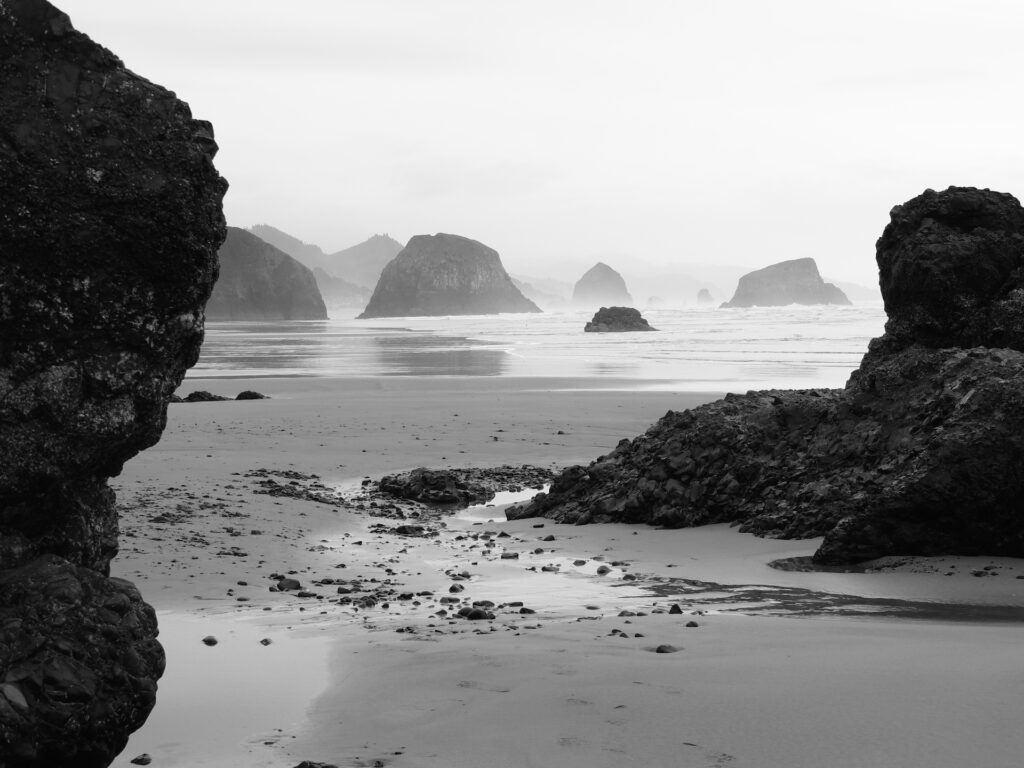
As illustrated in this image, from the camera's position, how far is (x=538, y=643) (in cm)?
500

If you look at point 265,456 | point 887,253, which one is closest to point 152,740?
point 887,253

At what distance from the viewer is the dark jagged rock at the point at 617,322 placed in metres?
63.2

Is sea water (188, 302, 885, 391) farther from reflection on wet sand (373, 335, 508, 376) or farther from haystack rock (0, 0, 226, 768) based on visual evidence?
haystack rock (0, 0, 226, 768)

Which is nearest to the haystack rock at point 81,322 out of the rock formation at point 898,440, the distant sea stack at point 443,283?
the rock formation at point 898,440

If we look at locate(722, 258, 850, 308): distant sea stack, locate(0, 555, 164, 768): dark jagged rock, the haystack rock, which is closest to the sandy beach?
locate(0, 555, 164, 768): dark jagged rock

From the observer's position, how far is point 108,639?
3365mm

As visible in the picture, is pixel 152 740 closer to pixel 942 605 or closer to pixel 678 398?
pixel 942 605

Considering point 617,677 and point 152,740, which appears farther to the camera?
point 617,677

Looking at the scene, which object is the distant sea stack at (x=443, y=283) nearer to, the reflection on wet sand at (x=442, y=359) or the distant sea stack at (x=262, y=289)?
the distant sea stack at (x=262, y=289)

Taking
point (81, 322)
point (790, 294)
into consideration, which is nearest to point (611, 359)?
point (81, 322)

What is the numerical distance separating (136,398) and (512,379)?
815 inches

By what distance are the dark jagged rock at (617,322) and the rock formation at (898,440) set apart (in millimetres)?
53083

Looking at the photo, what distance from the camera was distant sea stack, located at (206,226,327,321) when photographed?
144m

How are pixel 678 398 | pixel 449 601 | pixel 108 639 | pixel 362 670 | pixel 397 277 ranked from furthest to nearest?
pixel 397 277
pixel 678 398
pixel 449 601
pixel 362 670
pixel 108 639
